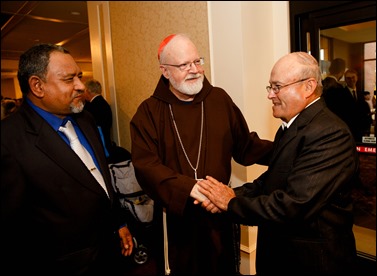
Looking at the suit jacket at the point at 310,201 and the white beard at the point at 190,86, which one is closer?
the suit jacket at the point at 310,201

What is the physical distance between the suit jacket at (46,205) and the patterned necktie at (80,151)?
7 centimetres

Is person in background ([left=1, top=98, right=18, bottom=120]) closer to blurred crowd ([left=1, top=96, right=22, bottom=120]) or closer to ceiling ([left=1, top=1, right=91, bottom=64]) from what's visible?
blurred crowd ([left=1, top=96, right=22, bottom=120])

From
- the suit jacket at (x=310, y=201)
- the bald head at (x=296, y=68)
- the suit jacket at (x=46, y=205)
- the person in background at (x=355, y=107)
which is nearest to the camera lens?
the suit jacket at (x=46, y=205)

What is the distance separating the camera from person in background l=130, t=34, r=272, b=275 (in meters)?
1.51

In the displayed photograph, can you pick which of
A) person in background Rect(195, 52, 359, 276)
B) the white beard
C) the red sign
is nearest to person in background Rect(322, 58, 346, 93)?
the red sign

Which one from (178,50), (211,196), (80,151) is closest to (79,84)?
(80,151)

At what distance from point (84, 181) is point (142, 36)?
1.66 m

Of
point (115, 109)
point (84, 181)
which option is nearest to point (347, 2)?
point (115, 109)

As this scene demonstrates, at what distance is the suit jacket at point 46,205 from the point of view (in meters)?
0.73

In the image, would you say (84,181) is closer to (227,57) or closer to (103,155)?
(103,155)

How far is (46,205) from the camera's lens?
0.90 m

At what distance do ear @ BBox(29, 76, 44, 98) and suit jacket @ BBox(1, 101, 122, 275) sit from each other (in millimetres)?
45

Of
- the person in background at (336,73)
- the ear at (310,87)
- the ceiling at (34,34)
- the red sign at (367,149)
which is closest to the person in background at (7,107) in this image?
the ceiling at (34,34)

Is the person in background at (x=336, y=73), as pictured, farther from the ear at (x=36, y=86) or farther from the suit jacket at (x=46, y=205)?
the ear at (x=36, y=86)
